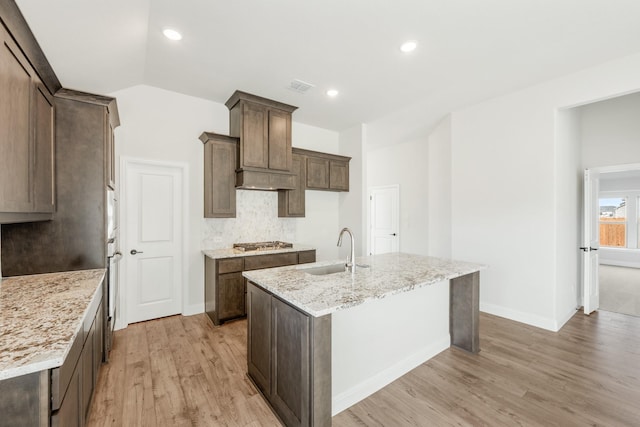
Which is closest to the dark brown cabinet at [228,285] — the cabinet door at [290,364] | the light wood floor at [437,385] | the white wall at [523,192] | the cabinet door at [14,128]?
the light wood floor at [437,385]

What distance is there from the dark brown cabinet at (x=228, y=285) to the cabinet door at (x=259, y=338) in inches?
49.4

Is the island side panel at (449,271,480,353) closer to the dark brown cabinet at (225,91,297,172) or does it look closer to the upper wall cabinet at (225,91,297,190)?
the upper wall cabinet at (225,91,297,190)

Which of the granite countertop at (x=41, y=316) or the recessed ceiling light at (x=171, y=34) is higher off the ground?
the recessed ceiling light at (x=171, y=34)

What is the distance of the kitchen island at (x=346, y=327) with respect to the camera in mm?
1660

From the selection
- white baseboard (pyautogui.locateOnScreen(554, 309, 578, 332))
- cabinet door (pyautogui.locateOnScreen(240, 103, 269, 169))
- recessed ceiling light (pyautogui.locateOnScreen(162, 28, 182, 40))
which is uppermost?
recessed ceiling light (pyautogui.locateOnScreen(162, 28, 182, 40))

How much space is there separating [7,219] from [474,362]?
12.1ft

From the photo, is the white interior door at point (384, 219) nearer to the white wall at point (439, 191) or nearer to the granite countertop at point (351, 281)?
the white wall at point (439, 191)

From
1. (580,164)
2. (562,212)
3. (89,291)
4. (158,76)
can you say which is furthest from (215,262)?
(580,164)

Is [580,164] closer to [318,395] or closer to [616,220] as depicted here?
[318,395]

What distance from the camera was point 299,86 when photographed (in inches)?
140

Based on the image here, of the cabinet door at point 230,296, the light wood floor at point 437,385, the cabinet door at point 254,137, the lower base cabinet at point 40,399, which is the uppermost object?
the cabinet door at point 254,137

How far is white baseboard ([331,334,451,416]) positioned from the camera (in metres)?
2.02

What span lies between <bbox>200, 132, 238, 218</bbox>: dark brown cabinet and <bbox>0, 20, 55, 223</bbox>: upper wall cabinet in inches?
68.8

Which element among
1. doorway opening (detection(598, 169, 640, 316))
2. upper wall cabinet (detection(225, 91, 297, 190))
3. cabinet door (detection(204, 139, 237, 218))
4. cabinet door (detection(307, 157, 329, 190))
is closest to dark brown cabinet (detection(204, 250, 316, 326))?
cabinet door (detection(204, 139, 237, 218))
